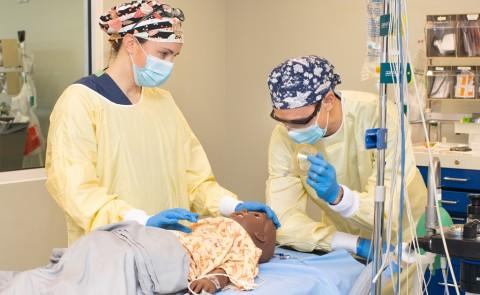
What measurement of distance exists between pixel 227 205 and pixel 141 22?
715 mm

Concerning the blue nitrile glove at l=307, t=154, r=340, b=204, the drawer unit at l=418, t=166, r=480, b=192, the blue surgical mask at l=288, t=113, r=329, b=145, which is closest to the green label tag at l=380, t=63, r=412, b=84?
the blue nitrile glove at l=307, t=154, r=340, b=204

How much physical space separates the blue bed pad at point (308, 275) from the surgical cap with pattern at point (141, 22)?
2.86 feet

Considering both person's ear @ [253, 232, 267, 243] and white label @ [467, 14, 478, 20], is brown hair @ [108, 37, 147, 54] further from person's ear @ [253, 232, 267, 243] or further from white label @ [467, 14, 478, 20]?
white label @ [467, 14, 478, 20]

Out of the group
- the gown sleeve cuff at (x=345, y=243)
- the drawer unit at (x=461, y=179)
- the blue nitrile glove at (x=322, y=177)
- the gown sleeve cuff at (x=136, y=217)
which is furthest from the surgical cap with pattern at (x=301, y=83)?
the drawer unit at (x=461, y=179)

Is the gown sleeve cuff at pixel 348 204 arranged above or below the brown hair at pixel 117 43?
below

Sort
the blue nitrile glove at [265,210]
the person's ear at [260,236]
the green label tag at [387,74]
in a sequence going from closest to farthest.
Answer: the green label tag at [387,74]
the person's ear at [260,236]
the blue nitrile glove at [265,210]

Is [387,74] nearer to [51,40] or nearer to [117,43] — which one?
[117,43]

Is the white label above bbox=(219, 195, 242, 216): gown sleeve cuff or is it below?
above

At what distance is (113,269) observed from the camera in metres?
1.60

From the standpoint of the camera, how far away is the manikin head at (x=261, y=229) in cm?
205

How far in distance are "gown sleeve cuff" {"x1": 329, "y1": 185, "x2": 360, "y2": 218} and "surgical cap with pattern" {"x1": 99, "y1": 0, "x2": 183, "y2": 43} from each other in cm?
A: 82

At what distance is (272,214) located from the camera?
2.15 m

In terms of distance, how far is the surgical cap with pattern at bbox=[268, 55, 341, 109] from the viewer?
6.73 feet

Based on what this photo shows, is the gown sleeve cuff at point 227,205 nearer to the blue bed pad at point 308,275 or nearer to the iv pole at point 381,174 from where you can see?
the blue bed pad at point 308,275
